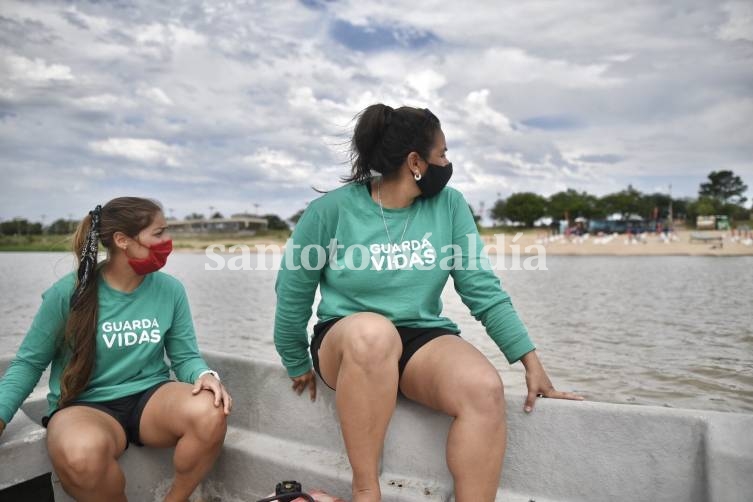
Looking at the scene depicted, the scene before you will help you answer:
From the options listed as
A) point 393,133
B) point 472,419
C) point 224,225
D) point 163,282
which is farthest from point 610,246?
point 224,225

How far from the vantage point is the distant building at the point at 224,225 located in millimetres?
87094

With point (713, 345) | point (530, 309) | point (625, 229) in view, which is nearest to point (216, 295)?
point (530, 309)

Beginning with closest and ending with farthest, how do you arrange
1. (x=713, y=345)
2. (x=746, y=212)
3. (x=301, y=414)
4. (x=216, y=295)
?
(x=301, y=414)
(x=713, y=345)
(x=216, y=295)
(x=746, y=212)

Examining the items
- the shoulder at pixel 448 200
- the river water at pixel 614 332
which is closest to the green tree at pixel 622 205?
the river water at pixel 614 332

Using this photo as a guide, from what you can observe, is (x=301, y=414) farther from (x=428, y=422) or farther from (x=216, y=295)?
(x=216, y=295)

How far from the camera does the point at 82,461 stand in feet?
6.33

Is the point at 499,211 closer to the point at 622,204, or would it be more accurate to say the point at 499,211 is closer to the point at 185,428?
the point at 622,204

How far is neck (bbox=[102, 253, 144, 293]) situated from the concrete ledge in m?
0.56

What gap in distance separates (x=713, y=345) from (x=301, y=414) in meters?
7.28

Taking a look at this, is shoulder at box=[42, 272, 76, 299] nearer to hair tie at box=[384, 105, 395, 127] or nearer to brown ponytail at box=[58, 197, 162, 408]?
brown ponytail at box=[58, 197, 162, 408]

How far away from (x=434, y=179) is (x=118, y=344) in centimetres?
128

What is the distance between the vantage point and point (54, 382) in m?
2.21

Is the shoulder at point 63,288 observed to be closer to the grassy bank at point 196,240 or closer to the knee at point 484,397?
the knee at point 484,397

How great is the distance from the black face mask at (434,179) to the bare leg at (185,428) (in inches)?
41.5
